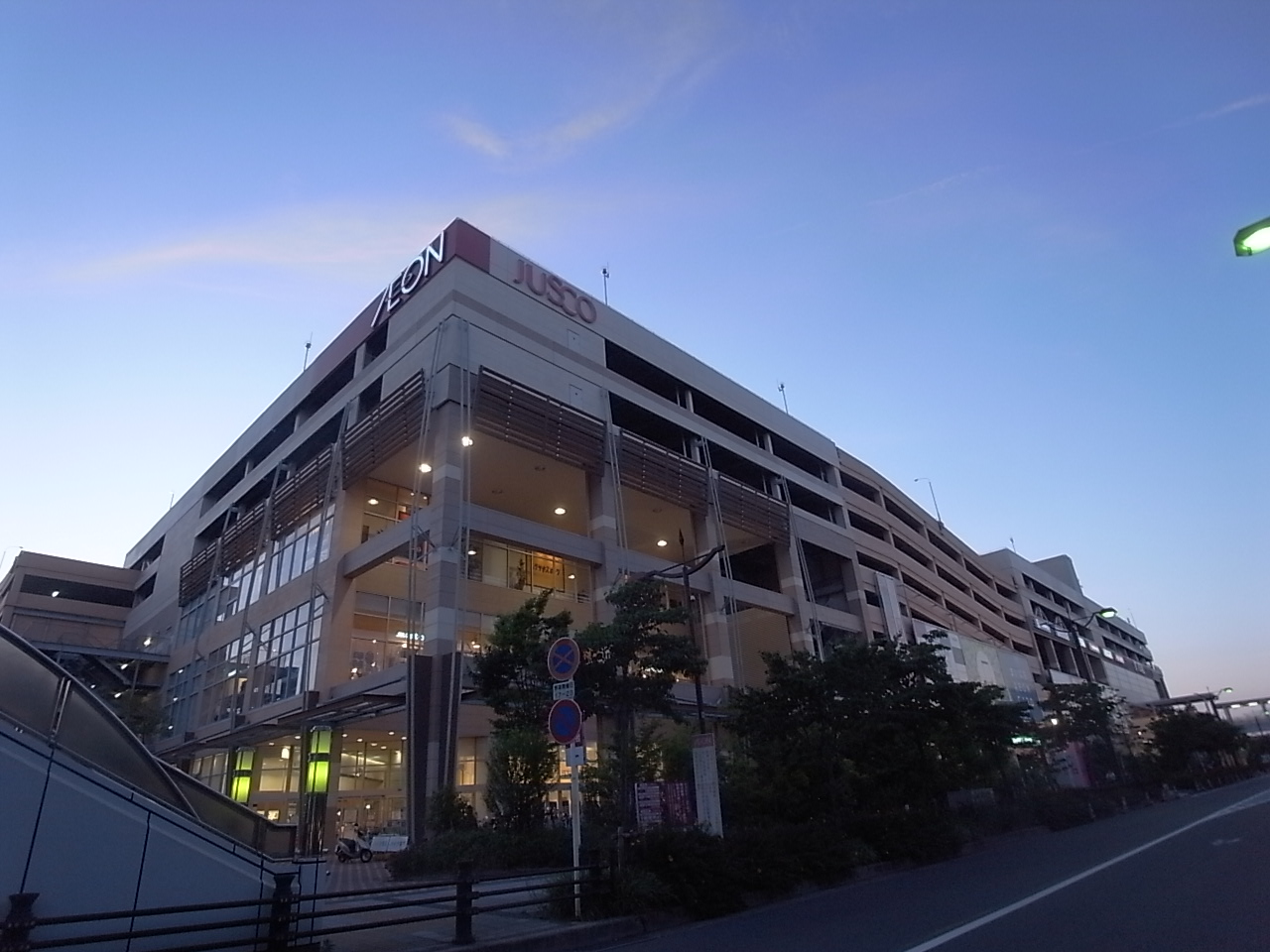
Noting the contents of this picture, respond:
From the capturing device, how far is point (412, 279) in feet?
115

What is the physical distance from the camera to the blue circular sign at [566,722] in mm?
10633

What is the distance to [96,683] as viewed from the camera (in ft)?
152

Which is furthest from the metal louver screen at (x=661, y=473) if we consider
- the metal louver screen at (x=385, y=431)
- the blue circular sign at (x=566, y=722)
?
the blue circular sign at (x=566, y=722)

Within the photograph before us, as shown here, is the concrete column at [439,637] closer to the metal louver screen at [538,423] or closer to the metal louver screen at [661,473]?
the metal louver screen at [538,423]

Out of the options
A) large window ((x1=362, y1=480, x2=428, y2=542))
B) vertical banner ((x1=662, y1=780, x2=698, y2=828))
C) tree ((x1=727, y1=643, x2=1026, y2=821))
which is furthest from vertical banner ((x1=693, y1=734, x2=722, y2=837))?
large window ((x1=362, y1=480, x2=428, y2=542))

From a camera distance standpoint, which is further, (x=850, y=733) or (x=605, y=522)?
(x=605, y=522)

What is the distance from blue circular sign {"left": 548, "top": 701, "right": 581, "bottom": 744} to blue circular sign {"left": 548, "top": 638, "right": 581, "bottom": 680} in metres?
0.50

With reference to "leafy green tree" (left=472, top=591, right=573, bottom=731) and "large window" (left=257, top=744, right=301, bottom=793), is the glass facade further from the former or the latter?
"leafy green tree" (left=472, top=591, right=573, bottom=731)

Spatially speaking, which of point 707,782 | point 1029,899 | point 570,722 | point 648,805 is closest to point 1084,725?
point 707,782

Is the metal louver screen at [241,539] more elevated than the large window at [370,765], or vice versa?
the metal louver screen at [241,539]

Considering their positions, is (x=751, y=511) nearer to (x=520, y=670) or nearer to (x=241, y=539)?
(x=520, y=670)

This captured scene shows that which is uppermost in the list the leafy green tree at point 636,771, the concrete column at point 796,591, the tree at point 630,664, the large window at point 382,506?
the large window at point 382,506

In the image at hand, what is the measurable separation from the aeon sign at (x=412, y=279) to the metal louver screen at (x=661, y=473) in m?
11.7

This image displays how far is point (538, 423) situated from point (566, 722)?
22131 mm
